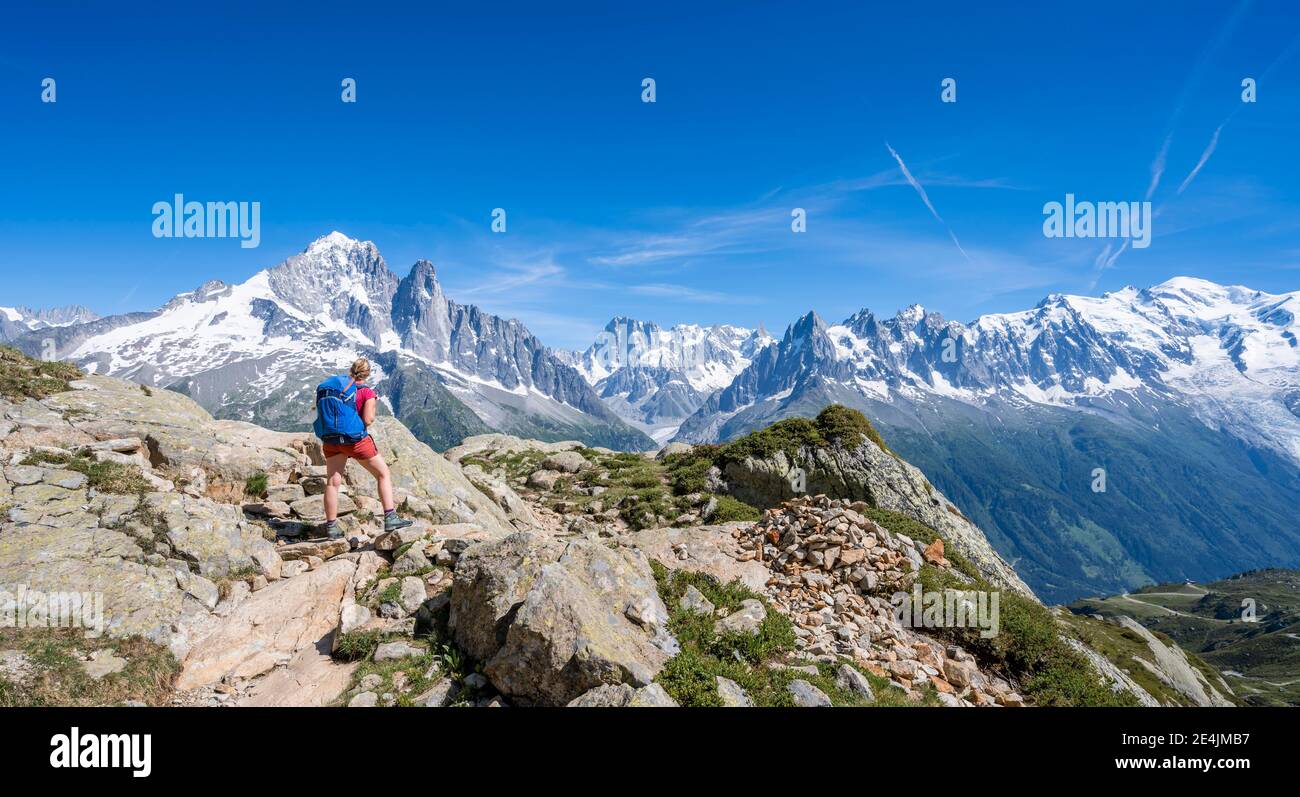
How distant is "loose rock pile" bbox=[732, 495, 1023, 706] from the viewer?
12.0 m

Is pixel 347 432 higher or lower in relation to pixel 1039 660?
higher

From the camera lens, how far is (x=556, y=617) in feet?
29.5

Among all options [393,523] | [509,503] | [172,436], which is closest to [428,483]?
[509,503]

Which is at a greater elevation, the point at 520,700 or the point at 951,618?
the point at 520,700

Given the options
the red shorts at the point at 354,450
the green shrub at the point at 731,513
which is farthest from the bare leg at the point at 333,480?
the green shrub at the point at 731,513

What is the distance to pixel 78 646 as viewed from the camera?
30.7 feet

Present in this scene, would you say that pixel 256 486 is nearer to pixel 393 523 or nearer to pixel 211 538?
pixel 211 538

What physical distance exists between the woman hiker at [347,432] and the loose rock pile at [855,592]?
35.2ft

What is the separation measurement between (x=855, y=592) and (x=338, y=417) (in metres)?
14.7

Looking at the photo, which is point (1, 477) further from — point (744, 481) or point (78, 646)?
point (744, 481)

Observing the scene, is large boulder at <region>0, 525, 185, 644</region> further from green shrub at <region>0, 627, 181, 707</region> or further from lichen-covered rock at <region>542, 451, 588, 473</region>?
lichen-covered rock at <region>542, 451, 588, 473</region>

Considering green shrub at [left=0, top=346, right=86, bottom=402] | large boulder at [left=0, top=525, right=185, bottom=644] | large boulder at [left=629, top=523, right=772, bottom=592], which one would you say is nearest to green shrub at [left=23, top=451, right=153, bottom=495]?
large boulder at [left=0, top=525, right=185, bottom=644]
